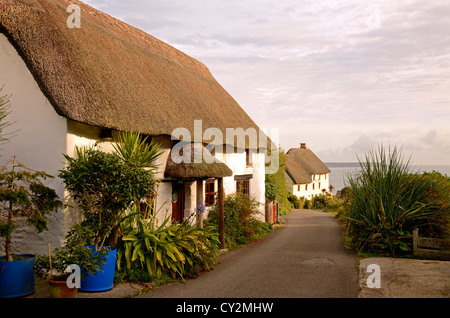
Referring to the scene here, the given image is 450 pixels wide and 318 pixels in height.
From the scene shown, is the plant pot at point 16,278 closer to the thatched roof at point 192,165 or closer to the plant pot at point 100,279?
the plant pot at point 100,279

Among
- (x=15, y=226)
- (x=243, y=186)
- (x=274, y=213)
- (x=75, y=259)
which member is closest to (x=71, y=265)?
(x=75, y=259)

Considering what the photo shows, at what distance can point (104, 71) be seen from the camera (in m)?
9.67

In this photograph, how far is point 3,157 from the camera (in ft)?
26.2

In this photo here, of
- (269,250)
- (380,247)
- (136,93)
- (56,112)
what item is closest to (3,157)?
(56,112)

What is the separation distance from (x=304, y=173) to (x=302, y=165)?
5.46 ft

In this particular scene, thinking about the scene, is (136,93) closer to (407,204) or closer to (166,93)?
(166,93)

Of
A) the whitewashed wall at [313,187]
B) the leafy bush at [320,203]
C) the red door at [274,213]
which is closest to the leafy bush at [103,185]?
the red door at [274,213]

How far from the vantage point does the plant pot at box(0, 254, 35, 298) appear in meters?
6.38

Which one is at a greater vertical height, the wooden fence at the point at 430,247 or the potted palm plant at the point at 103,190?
the potted palm plant at the point at 103,190

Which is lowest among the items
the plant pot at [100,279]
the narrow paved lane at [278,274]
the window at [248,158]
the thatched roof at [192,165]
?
the narrow paved lane at [278,274]

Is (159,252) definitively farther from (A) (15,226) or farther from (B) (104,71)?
(B) (104,71)

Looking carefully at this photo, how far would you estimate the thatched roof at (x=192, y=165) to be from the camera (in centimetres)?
1059

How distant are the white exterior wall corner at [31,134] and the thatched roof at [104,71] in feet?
0.99

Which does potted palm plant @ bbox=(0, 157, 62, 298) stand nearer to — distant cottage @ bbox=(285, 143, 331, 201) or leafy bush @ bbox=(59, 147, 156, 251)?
leafy bush @ bbox=(59, 147, 156, 251)
